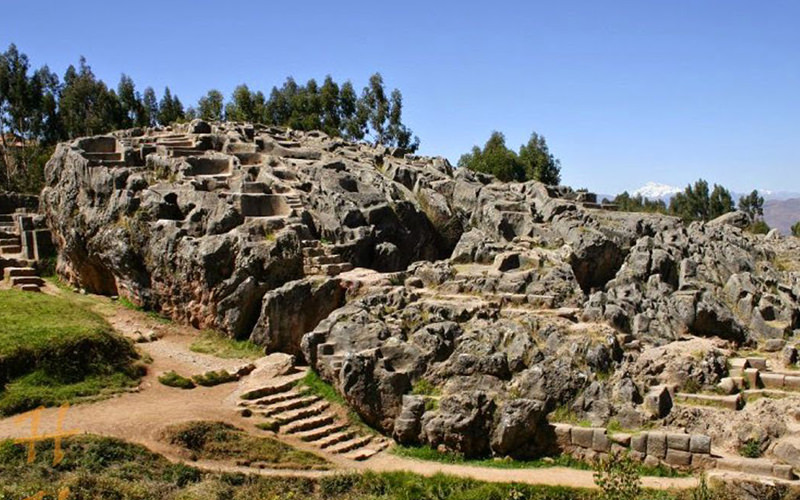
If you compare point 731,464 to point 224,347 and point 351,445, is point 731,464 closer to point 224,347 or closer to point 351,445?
point 351,445

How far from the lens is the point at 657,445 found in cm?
2475

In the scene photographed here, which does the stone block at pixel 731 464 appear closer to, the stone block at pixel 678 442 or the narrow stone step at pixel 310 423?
the stone block at pixel 678 442

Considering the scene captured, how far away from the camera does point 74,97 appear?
277ft

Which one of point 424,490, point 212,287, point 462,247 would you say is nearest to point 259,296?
point 212,287

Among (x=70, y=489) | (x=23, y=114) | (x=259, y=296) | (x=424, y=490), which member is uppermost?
(x=23, y=114)

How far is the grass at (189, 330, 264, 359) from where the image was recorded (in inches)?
1400

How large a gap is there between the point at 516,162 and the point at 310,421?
64394 mm

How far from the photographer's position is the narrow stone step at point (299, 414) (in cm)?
2847

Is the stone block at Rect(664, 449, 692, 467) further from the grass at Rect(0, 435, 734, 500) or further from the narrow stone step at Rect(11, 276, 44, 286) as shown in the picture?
the narrow stone step at Rect(11, 276, 44, 286)

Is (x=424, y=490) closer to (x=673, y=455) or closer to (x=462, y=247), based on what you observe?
(x=673, y=455)

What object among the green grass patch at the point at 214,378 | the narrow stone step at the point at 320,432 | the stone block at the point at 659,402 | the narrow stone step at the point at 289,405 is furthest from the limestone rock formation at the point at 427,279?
the green grass patch at the point at 214,378

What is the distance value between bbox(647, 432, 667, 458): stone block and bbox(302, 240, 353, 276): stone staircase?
18154 mm

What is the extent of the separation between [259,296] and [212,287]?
264 cm

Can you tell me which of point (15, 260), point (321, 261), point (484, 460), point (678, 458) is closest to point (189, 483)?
point (484, 460)
